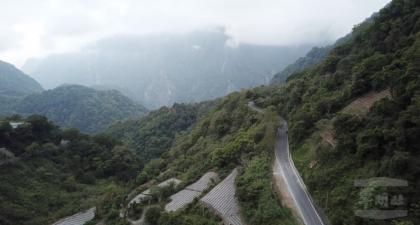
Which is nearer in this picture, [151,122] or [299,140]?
[299,140]

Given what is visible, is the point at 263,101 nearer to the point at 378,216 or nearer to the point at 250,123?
the point at 250,123

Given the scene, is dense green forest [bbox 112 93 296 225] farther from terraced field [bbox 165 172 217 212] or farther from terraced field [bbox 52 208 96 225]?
terraced field [bbox 52 208 96 225]

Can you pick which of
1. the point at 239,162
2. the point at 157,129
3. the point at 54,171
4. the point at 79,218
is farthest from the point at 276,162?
the point at 157,129

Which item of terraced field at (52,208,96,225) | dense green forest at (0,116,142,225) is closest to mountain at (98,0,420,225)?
dense green forest at (0,116,142,225)

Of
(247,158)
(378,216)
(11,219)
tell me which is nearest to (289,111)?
(247,158)

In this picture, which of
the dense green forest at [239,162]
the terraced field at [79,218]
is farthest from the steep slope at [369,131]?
the terraced field at [79,218]

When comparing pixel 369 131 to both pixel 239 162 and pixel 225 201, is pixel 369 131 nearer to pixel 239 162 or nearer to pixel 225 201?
pixel 225 201
